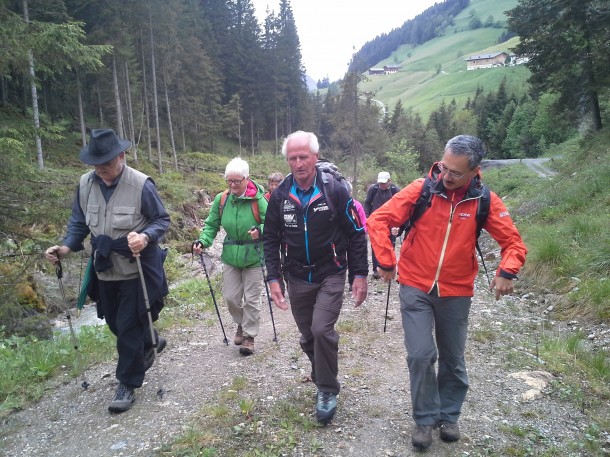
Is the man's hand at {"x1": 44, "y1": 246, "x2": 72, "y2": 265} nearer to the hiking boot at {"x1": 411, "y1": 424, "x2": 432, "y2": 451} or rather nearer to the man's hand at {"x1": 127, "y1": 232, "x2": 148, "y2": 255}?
the man's hand at {"x1": 127, "y1": 232, "x2": 148, "y2": 255}

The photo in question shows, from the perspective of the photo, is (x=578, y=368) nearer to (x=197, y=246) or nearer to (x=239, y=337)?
(x=239, y=337)

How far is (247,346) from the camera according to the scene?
5.67m

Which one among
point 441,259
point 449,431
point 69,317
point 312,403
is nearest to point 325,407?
point 312,403

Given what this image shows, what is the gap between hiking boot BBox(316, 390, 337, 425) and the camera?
3834 millimetres

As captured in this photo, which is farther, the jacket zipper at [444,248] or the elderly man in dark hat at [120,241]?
the elderly man in dark hat at [120,241]

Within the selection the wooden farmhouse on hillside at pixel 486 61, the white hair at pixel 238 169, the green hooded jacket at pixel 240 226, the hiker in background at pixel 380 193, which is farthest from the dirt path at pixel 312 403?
the wooden farmhouse on hillside at pixel 486 61

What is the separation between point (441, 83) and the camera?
145500mm

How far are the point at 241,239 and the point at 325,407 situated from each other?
7.68 feet

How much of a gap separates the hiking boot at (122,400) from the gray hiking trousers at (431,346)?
2.81 meters

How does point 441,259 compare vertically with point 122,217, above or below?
below

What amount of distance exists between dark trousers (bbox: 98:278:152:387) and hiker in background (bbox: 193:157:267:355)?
1.20m

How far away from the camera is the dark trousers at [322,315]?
3.70m

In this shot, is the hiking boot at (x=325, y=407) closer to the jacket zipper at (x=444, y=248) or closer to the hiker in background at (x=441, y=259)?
the hiker in background at (x=441, y=259)

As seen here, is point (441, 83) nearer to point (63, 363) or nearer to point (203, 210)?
point (203, 210)
